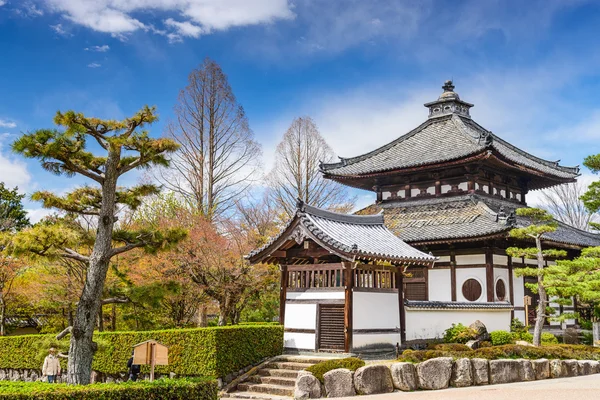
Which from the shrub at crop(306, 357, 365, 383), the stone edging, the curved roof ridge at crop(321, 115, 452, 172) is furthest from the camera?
the curved roof ridge at crop(321, 115, 452, 172)

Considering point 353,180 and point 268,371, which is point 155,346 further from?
point 353,180

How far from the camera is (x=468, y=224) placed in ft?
85.1

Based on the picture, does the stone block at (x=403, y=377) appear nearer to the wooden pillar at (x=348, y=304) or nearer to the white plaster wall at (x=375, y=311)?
the wooden pillar at (x=348, y=304)

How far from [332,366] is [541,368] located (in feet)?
24.3

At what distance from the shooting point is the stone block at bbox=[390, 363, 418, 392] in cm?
1593

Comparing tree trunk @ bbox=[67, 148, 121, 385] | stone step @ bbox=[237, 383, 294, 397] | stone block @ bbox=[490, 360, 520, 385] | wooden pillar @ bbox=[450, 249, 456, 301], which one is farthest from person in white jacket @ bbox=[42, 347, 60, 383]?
wooden pillar @ bbox=[450, 249, 456, 301]

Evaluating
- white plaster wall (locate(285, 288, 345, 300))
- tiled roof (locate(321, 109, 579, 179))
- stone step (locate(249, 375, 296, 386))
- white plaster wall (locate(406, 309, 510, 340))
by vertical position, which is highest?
tiled roof (locate(321, 109, 579, 179))

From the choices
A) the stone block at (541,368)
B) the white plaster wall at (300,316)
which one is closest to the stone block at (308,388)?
the white plaster wall at (300,316)

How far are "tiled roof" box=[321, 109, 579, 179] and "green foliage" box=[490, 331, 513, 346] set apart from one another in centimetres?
840

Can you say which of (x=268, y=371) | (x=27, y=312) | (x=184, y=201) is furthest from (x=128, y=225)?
(x=268, y=371)

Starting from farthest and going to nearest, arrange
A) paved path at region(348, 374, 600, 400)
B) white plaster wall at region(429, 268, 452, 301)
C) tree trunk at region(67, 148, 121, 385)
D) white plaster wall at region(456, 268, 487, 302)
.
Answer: white plaster wall at region(429, 268, 452, 301) → white plaster wall at region(456, 268, 487, 302) → paved path at region(348, 374, 600, 400) → tree trunk at region(67, 148, 121, 385)

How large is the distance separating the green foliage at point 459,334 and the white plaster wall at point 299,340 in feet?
18.6

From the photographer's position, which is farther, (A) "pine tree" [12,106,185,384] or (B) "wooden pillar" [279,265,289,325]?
(B) "wooden pillar" [279,265,289,325]

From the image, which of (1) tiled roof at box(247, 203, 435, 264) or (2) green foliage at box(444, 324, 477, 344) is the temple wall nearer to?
(1) tiled roof at box(247, 203, 435, 264)
